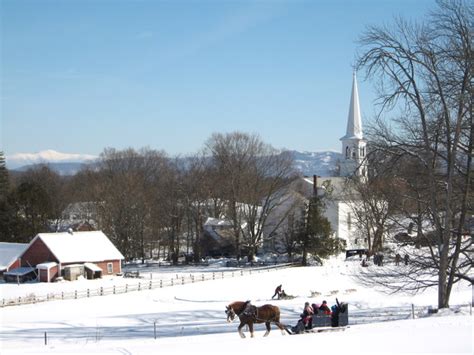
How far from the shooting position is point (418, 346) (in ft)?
54.0

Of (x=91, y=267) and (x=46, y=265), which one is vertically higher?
(x=46, y=265)

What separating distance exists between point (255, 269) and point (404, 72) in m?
35.7

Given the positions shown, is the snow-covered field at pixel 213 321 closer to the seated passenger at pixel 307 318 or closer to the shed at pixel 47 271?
the seated passenger at pixel 307 318

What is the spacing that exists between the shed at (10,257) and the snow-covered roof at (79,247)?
6.27 feet

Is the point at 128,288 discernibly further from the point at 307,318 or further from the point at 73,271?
the point at 307,318

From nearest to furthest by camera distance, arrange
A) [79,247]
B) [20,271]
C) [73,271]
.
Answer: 1. [73,271]
2. [20,271]
3. [79,247]

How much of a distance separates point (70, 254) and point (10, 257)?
5.26 meters

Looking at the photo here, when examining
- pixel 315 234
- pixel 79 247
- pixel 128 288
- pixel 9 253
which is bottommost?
pixel 128 288

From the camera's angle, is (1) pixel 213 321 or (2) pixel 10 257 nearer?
(1) pixel 213 321

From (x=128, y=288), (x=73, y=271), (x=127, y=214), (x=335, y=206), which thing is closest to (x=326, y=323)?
(x=128, y=288)

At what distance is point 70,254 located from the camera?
51.8 m

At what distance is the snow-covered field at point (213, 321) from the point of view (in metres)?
17.1

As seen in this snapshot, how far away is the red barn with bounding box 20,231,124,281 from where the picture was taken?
50.6 metres

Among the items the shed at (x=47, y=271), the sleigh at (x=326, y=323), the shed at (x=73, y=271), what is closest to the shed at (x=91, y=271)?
the shed at (x=73, y=271)
